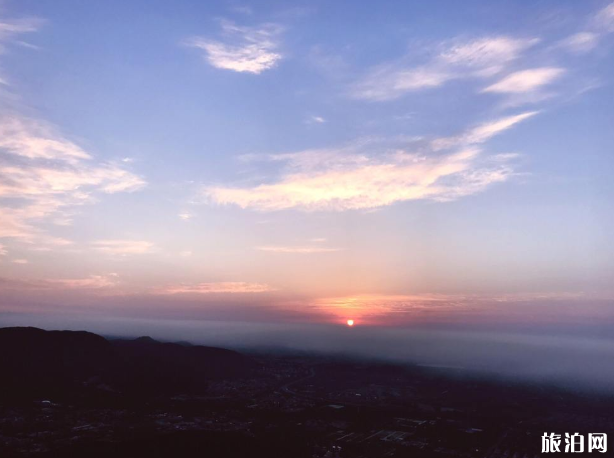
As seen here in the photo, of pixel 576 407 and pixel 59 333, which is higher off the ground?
pixel 59 333

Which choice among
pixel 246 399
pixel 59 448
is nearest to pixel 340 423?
pixel 246 399

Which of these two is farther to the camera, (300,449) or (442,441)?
(442,441)

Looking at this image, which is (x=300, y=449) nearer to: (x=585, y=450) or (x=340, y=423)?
(x=340, y=423)

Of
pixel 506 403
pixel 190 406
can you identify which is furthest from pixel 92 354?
pixel 506 403

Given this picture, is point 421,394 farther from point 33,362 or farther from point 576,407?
point 33,362

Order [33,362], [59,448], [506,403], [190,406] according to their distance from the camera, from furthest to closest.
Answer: [33,362] → [506,403] → [190,406] → [59,448]

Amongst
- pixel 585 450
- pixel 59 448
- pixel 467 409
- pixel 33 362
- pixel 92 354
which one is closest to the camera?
pixel 59 448
